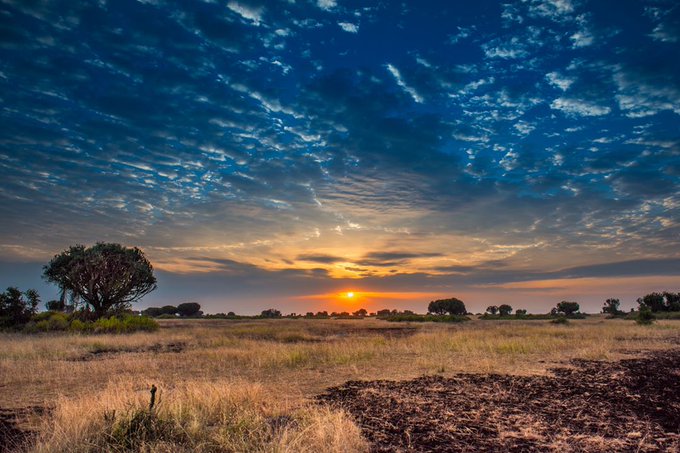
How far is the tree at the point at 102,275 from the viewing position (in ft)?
129

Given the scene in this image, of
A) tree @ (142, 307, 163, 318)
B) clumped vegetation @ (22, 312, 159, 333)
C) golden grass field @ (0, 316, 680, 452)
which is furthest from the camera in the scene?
tree @ (142, 307, 163, 318)

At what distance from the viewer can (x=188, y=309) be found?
10475 cm

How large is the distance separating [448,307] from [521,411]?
91.3 m

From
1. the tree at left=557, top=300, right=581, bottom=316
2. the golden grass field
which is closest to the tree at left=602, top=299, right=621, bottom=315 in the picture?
the tree at left=557, top=300, right=581, bottom=316

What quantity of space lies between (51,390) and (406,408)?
409 inches

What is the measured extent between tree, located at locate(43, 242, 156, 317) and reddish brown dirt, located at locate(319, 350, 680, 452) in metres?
36.3

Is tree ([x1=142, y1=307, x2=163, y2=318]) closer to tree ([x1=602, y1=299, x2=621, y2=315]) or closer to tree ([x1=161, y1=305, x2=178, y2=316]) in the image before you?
tree ([x1=161, y1=305, x2=178, y2=316])

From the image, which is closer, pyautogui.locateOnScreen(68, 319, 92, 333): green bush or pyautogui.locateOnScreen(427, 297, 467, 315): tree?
Answer: pyautogui.locateOnScreen(68, 319, 92, 333): green bush

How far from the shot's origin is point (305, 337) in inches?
1187

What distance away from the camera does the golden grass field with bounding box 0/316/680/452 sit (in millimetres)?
6734

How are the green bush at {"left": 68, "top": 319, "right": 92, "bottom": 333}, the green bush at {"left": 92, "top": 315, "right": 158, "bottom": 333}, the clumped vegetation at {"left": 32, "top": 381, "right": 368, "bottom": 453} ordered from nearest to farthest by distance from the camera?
the clumped vegetation at {"left": 32, "top": 381, "right": 368, "bottom": 453} → the green bush at {"left": 68, "top": 319, "right": 92, "bottom": 333} → the green bush at {"left": 92, "top": 315, "right": 158, "bottom": 333}

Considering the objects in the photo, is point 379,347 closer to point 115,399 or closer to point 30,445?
point 115,399

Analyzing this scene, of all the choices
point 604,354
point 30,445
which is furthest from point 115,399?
point 604,354

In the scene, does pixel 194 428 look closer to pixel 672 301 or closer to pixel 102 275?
pixel 102 275
